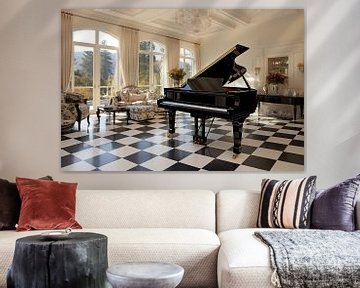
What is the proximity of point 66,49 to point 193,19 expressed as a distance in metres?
1.20

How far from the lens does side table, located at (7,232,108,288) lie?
2.31 meters

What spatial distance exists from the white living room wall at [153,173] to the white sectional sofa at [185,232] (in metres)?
0.45

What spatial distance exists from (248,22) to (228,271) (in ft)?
7.67

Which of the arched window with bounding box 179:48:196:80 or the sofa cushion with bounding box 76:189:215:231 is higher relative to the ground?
the arched window with bounding box 179:48:196:80

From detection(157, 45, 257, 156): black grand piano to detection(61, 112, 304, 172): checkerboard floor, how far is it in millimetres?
75

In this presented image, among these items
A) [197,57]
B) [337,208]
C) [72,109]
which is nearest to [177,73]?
[197,57]

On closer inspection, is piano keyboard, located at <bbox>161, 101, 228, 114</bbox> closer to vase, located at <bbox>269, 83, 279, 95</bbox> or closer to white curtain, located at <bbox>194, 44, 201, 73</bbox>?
white curtain, located at <bbox>194, 44, 201, 73</bbox>

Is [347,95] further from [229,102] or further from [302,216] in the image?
[302,216]

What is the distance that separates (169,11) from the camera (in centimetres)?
402

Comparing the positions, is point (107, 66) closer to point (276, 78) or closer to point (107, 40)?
point (107, 40)

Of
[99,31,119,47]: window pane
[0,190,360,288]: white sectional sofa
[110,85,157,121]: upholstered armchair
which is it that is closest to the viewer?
[0,190,360,288]: white sectional sofa

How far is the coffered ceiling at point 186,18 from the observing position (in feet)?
13.1

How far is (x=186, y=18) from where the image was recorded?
4.04 m

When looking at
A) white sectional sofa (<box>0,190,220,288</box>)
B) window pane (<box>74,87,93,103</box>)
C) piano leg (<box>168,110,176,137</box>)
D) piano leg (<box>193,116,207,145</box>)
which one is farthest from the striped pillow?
window pane (<box>74,87,93,103</box>)
